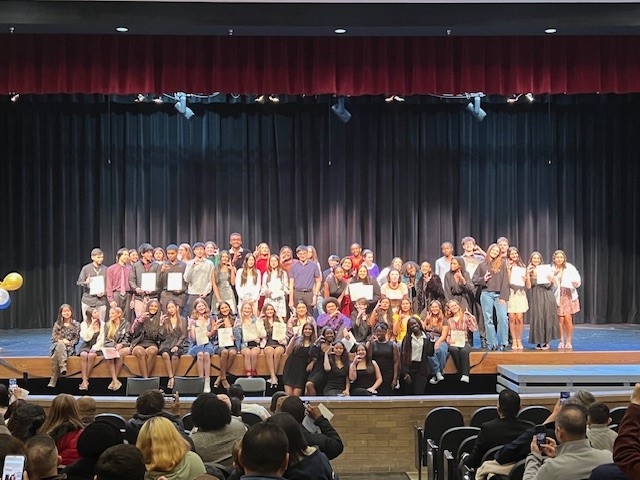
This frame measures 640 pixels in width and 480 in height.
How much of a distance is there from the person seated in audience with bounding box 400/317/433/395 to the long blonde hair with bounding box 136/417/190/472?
6.60 meters

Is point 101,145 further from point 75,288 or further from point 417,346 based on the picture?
point 417,346

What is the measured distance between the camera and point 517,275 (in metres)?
12.0

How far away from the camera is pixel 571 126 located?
17.0m

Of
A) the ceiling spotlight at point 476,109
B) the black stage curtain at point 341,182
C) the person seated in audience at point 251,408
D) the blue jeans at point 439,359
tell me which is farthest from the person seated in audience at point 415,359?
the ceiling spotlight at point 476,109

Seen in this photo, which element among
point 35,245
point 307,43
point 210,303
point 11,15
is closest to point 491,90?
point 307,43

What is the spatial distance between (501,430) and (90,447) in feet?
9.08

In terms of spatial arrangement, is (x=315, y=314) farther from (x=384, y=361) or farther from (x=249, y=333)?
(x=384, y=361)

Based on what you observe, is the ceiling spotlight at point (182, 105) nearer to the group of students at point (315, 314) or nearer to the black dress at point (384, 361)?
the group of students at point (315, 314)

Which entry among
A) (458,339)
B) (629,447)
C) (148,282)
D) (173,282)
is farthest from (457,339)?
(629,447)

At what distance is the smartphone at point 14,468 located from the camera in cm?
352

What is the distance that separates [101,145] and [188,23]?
641cm

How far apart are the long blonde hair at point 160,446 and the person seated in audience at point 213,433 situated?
2.54 feet

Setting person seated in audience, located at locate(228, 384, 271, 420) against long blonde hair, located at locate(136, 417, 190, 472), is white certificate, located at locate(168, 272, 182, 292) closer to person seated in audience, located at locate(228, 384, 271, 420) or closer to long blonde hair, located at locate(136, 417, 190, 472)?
person seated in audience, located at locate(228, 384, 271, 420)

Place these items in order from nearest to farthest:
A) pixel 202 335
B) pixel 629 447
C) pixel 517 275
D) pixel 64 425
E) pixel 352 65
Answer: pixel 629 447 → pixel 64 425 → pixel 352 65 → pixel 202 335 → pixel 517 275
